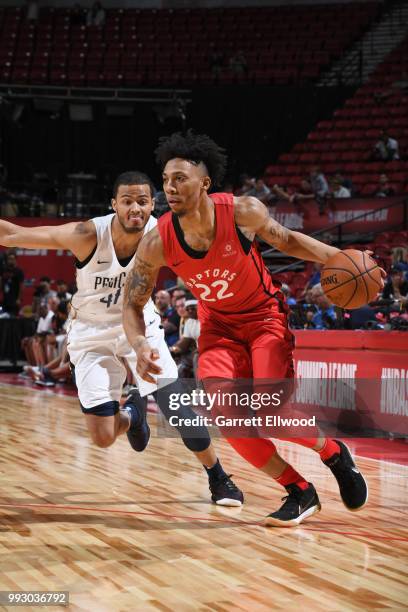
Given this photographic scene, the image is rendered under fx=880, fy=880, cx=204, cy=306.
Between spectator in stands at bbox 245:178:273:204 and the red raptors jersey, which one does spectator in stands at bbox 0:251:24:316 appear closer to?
spectator in stands at bbox 245:178:273:204

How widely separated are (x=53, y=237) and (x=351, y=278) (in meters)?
1.69

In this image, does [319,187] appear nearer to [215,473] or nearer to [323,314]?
[323,314]

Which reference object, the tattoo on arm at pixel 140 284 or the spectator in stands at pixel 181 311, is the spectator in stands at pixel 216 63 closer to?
the spectator in stands at pixel 181 311

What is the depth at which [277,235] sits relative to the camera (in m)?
4.18

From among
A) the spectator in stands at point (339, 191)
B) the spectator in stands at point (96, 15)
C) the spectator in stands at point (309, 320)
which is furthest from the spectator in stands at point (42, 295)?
the spectator in stands at point (96, 15)

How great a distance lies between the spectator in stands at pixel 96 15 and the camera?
23.3 m

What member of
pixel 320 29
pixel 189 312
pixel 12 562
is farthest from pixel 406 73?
pixel 12 562

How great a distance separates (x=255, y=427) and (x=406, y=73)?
15455mm

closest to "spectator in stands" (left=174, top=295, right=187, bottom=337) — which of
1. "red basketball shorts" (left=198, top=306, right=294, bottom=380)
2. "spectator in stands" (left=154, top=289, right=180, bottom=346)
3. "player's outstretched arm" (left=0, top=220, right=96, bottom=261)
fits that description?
"spectator in stands" (left=154, top=289, right=180, bottom=346)

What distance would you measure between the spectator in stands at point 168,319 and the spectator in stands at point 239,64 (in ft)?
32.8

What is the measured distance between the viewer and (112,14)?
23.5 metres

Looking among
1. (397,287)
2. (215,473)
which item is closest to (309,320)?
(397,287)

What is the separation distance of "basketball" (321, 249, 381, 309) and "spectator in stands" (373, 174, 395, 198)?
10459 millimetres

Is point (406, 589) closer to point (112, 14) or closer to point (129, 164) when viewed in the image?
point (129, 164)
